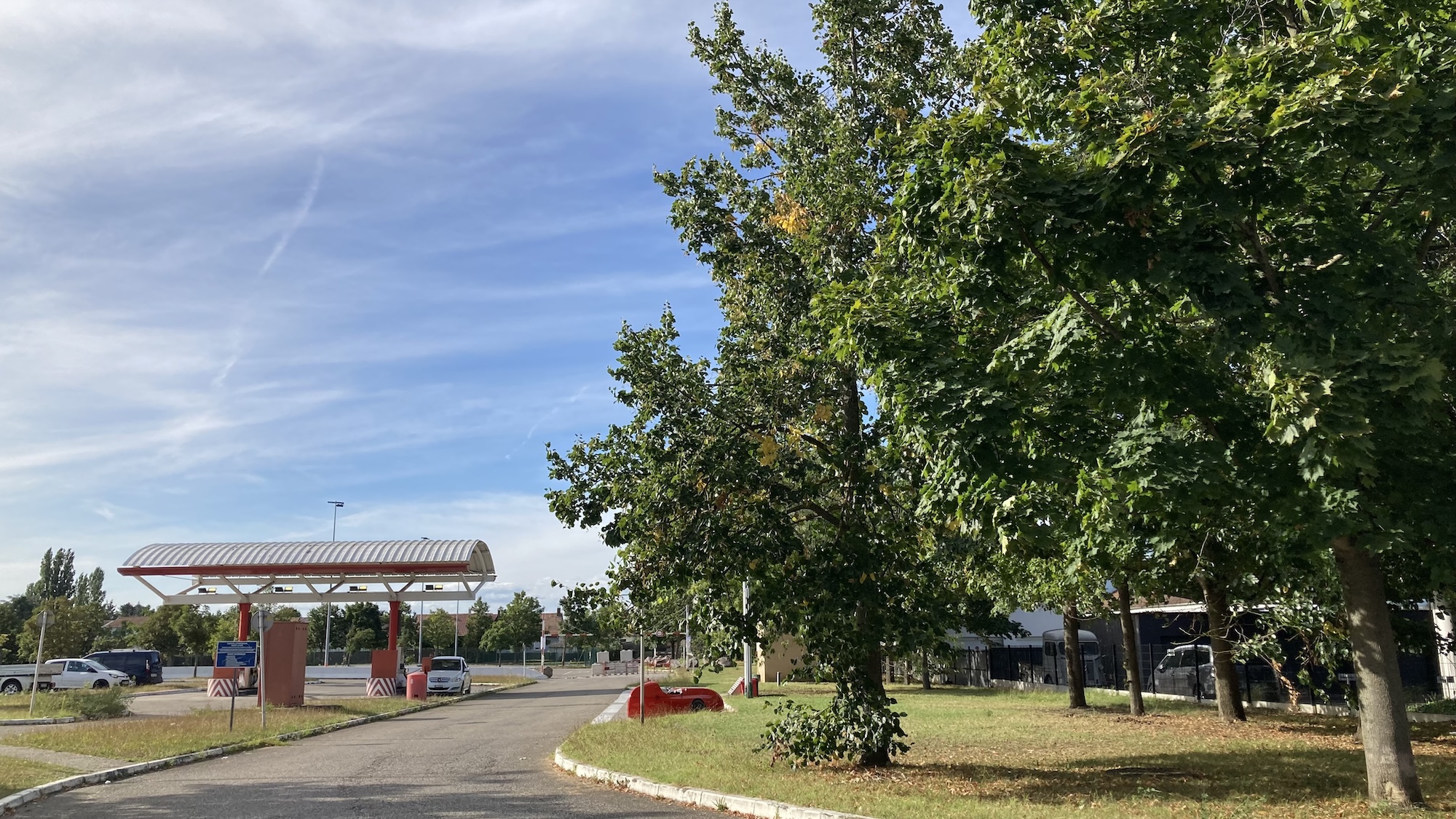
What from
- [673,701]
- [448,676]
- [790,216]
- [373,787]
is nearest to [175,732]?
[373,787]

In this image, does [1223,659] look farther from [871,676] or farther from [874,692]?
[874,692]

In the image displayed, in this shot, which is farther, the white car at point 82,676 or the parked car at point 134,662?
the parked car at point 134,662

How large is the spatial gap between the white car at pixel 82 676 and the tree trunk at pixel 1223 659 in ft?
135

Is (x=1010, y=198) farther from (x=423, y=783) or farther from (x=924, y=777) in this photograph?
(x=423, y=783)

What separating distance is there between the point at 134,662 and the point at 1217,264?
55.2 meters

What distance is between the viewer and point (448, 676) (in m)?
37.3

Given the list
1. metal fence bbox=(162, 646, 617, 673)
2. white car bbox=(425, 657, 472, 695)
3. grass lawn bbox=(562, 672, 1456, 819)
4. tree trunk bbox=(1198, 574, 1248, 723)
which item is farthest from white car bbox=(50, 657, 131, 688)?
tree trunk bbox=(1198, 574, 1248, 723)

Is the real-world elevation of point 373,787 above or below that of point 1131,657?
below

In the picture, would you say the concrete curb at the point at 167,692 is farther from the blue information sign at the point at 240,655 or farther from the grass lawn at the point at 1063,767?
the grass lawn at the point at 1063,767

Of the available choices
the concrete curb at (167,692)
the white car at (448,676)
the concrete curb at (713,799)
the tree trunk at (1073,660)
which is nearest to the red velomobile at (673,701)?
the tree trunk at (1073,660)

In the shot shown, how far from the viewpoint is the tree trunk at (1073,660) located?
24.7 m

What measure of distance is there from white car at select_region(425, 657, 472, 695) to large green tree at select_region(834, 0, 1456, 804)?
31312 mm

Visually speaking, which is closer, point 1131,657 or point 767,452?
point 767,452

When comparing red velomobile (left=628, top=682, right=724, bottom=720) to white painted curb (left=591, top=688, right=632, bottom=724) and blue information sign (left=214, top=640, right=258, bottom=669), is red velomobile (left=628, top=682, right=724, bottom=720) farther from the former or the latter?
blue information sign (left=214, top=640, right=258, bottom=669)
